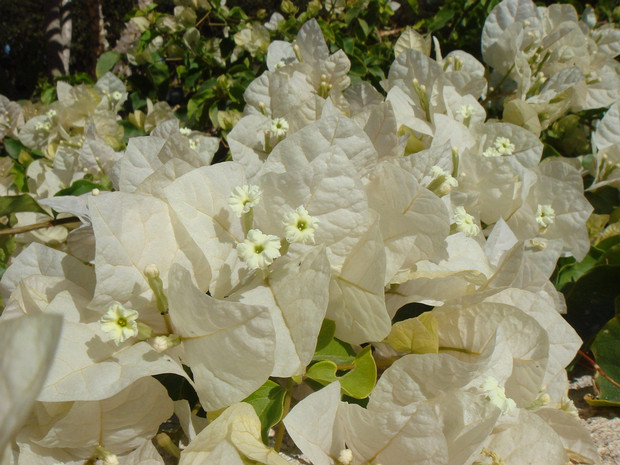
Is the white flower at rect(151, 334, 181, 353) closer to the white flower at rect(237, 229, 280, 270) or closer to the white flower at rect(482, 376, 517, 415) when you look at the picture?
the white flower at rect(237, 229, 280, 270)

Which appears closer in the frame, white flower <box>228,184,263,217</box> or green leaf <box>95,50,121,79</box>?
white flower <box>228,184,263,217</box>

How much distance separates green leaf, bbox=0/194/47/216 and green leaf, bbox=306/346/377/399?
51 cm

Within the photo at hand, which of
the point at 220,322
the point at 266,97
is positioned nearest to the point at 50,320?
the point at 220,322

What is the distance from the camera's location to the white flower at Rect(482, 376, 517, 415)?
0.46 m

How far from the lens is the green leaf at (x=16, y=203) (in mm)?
695

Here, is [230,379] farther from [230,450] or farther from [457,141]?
[457,141]

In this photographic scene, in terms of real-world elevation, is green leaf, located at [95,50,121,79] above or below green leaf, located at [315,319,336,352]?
above

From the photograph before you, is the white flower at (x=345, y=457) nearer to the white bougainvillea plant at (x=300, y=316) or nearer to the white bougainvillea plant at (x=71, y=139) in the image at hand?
the white bougainvillea plant at (x=300, y=316)

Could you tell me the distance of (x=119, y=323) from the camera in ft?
1.40

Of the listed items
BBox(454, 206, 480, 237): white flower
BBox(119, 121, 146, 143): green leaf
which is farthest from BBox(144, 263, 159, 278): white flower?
BBox(119, 121, 146, 143): green leaf

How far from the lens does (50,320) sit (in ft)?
0.77

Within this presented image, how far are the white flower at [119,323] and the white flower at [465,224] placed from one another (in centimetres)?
36


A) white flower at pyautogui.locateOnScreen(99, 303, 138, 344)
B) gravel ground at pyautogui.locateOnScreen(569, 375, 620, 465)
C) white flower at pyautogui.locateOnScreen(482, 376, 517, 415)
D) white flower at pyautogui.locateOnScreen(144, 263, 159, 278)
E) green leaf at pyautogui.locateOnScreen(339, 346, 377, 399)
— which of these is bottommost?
gravel ground at pyautogui.locateOnScreen(569, 375, 620, 465)

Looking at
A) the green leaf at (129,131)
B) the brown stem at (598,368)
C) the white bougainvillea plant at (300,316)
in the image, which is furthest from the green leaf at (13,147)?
the brown stem at (598,368)
